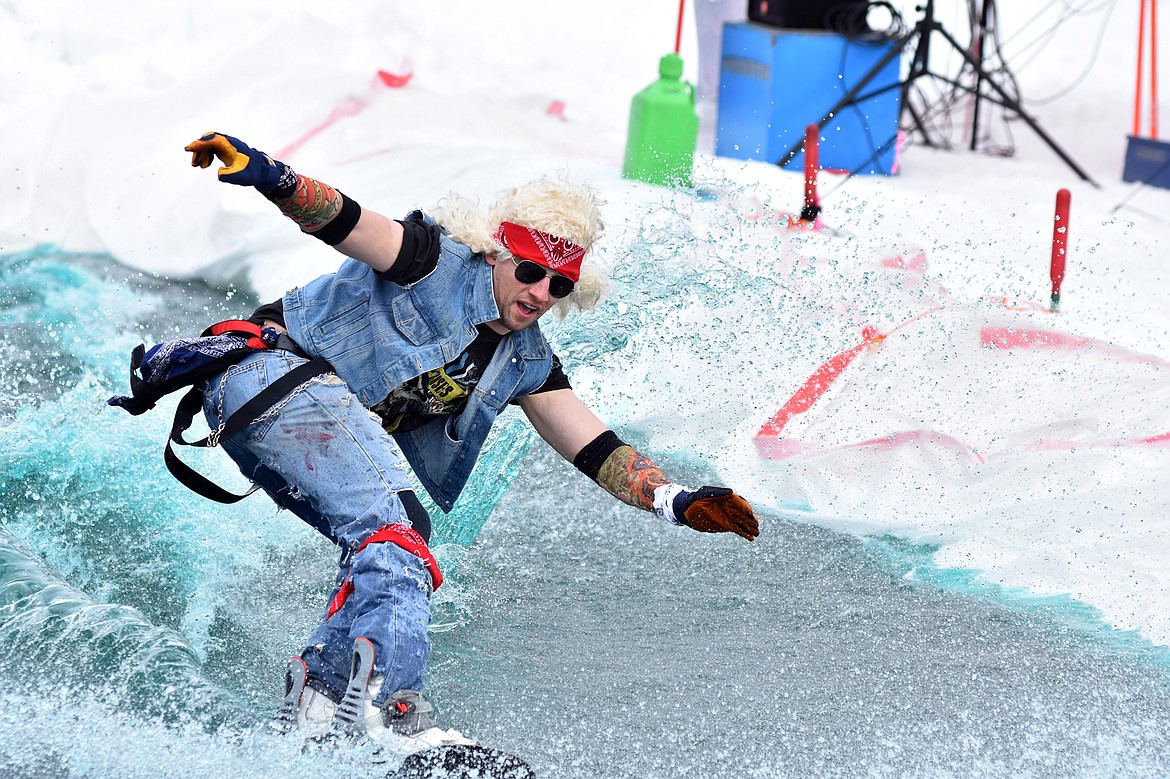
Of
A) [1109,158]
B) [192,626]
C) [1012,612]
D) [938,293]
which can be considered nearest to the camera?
[192,626]

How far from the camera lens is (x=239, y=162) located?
2.17 meters

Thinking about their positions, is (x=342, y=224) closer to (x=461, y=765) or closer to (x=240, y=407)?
(x=240, y=407)

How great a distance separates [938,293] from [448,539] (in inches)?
96.9

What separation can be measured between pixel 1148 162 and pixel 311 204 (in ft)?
22.0

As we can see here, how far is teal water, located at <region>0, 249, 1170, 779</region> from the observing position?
244cm

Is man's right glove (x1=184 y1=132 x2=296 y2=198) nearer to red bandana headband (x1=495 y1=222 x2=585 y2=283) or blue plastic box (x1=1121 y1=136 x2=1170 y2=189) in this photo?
red bandana headband (x1=495 y1=222 x2=585 y2=283)

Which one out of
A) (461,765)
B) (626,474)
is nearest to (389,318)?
(626,474)

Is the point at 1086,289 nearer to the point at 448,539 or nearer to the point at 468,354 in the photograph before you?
the point at 448,539

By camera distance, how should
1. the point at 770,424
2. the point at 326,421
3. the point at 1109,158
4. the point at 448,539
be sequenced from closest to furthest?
the point at 326,421, the point at 448,539, the point at 770,424, the point at 1109,158

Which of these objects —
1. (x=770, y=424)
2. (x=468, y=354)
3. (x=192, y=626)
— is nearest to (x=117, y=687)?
(x=192, y=626)

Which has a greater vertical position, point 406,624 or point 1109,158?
point 406,624

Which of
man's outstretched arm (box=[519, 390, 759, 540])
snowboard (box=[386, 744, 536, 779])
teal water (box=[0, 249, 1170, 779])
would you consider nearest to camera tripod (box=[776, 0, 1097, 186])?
teal water (box=[0, 249, 1170, 779])

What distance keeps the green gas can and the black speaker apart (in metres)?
1.34

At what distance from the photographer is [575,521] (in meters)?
3.74
